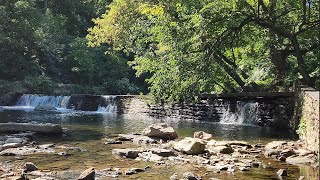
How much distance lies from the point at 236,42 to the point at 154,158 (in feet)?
20.9

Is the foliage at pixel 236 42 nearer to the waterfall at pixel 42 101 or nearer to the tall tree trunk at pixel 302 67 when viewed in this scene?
the tall tree trunk at pixel 302 67

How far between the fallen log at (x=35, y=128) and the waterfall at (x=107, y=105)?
36.4 feet

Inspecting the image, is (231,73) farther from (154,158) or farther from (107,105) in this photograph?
(107,105)

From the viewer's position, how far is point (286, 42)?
48.3 ft

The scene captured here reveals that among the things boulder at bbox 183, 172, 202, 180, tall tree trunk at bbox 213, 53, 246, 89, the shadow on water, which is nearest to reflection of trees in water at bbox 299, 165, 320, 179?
the shadow on water

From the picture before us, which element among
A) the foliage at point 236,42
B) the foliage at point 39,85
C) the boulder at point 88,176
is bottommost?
the boulder at point 88,176

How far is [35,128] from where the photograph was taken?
1295 cm

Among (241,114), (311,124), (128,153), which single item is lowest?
(128,153)

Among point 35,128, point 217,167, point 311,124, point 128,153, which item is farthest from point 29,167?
point 311,124

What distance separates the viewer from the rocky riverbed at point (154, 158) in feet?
23.7

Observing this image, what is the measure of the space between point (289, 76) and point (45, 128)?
8674 millimetres

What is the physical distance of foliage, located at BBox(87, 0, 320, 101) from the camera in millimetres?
12789

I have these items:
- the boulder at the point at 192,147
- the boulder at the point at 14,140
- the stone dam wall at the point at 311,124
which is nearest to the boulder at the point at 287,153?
the stone dam wall at the point at 311,124

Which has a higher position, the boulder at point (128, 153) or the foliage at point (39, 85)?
the foliage at point (39, 85)
